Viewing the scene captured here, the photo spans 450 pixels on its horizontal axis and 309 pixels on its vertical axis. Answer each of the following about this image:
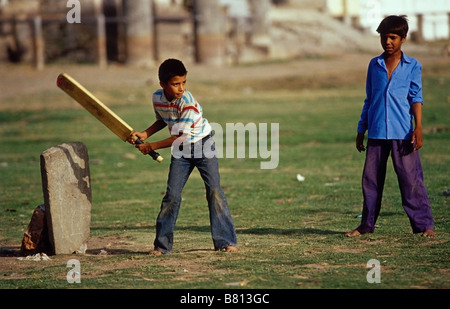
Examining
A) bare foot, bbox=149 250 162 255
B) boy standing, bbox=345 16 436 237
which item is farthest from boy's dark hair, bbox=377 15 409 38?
bare foot, bbox=149 250 162 255

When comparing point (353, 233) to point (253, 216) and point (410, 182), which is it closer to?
point (410, 182)

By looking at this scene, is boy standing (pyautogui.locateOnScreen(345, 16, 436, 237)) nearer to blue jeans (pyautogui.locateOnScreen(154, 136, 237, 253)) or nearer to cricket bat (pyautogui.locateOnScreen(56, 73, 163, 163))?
blue jeans (pyautogui.locateOnScreen(154, 136, 237, 253))

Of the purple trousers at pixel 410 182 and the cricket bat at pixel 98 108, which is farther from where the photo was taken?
the purple trousers at pixel 410 182

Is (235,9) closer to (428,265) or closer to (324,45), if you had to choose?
(324,45)

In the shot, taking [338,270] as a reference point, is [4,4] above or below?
above

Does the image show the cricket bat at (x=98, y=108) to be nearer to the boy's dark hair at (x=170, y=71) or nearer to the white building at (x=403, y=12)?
the boy's dark hair at (x=170, y=71)

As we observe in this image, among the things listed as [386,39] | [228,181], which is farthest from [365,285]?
[228,181]

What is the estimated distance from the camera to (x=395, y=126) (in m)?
7.94

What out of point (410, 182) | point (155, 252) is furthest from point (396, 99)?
point (155, 252)

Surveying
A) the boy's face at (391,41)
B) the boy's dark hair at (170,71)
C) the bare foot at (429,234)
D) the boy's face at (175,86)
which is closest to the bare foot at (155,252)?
the boy's face at (175,86)

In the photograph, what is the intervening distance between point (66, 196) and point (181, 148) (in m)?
1.16

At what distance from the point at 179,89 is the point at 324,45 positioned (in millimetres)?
36405

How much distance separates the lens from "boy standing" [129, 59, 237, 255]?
736cm

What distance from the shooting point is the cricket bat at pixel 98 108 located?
300 inches
